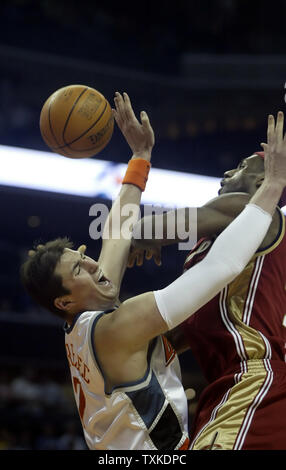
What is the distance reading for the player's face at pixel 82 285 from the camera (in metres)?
2.61

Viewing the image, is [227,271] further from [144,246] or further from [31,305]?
[31,305]

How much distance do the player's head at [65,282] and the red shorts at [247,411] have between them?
2.00ft

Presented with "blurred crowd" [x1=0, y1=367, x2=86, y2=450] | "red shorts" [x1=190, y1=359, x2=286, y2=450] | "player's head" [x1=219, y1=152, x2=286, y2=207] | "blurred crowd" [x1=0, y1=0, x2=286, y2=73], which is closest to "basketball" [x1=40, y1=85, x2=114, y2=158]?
"player's head" [x1=219, y1=152, x2=286, y2=207]

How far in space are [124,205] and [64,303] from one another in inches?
28.4

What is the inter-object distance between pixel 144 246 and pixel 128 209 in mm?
437

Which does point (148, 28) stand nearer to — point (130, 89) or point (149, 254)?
point (130, 89)

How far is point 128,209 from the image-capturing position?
10.4 feet

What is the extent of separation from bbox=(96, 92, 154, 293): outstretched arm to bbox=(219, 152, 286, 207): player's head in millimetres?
531

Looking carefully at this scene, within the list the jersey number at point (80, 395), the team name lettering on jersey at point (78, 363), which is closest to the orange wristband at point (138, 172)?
the team name lettering on jersey at point (78, 363)

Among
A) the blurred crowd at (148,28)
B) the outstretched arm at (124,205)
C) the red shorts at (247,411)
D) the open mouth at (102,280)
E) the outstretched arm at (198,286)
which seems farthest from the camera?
the blurred crowd at (148,28)

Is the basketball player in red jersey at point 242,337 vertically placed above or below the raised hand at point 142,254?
below

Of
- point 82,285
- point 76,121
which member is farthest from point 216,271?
point 76,121

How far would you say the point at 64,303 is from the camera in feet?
8.65

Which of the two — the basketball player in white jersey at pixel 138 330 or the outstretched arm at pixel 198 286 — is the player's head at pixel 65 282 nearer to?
the basketball player in white jersey at pixel 138 330
